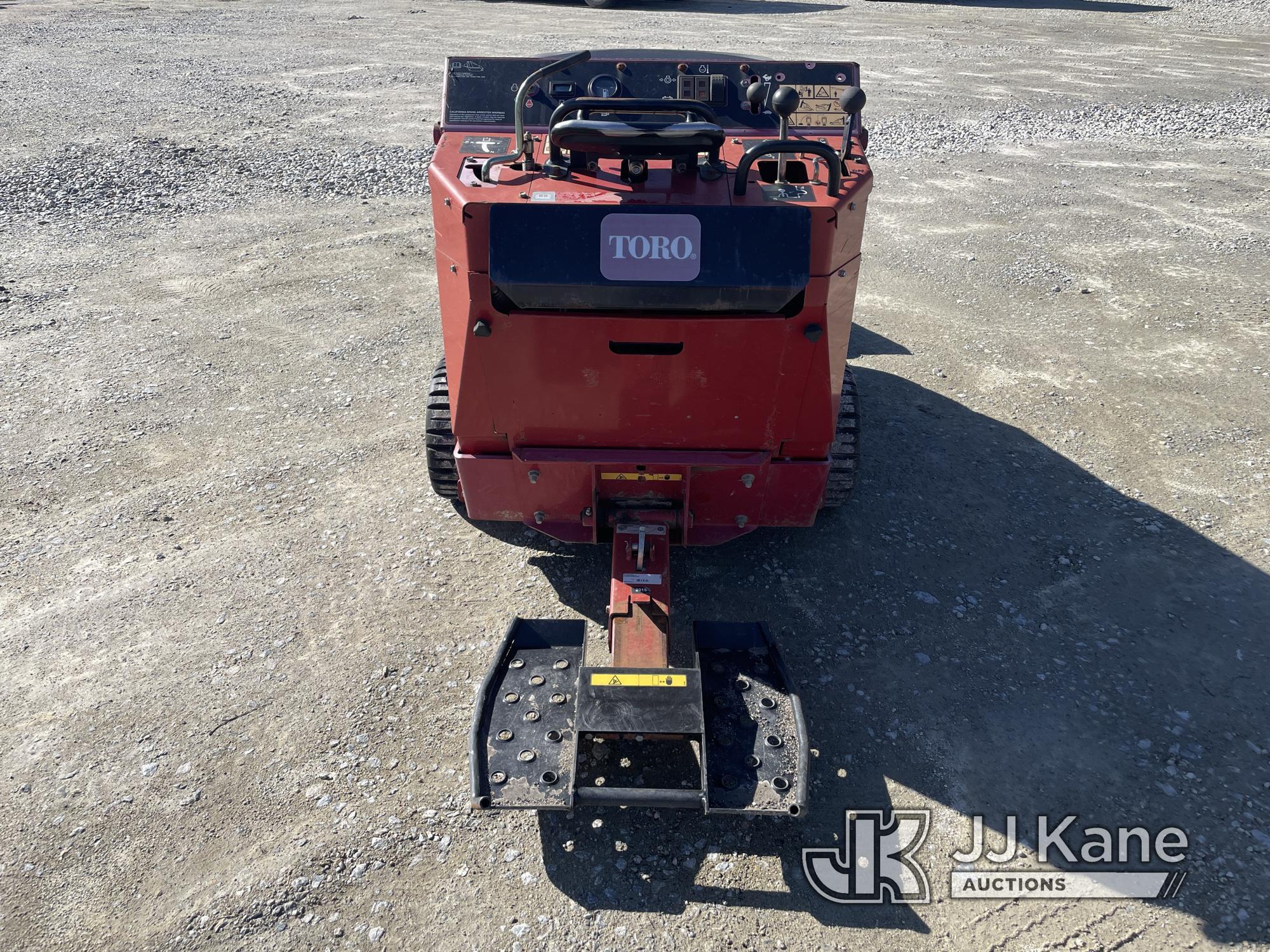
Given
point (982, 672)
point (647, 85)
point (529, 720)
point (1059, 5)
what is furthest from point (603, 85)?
point (1059, 5)

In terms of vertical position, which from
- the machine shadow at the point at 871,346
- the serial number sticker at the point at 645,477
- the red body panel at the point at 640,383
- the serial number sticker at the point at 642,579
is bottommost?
the serial number sticker at the point at 642,579

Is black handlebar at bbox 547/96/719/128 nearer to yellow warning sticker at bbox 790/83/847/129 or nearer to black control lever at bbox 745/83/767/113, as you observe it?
black control lever at bbox 745/83/767/113

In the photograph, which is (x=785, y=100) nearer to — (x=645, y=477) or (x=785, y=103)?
(x=785, y=103)

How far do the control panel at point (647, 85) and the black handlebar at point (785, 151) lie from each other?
0.91m

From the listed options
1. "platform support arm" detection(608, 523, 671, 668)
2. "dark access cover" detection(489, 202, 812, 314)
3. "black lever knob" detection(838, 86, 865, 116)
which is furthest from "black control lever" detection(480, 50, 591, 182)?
"platform support arm" detection(608, 523, 671, 668)

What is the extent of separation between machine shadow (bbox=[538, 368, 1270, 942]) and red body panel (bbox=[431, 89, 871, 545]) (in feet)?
2.05

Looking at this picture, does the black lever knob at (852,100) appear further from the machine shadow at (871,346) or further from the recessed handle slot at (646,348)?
the machine shadow at (871,346)

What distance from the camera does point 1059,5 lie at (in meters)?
21.4

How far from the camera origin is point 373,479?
473 centimetres

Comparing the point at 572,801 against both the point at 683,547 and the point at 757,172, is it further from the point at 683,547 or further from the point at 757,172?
the point at 757,172

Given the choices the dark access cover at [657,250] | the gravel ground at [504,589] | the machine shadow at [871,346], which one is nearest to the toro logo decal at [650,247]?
the dark access cover at [657,250]

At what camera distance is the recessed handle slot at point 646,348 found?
308cm

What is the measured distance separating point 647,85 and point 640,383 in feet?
5.36

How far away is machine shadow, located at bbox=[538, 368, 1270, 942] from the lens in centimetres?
291
